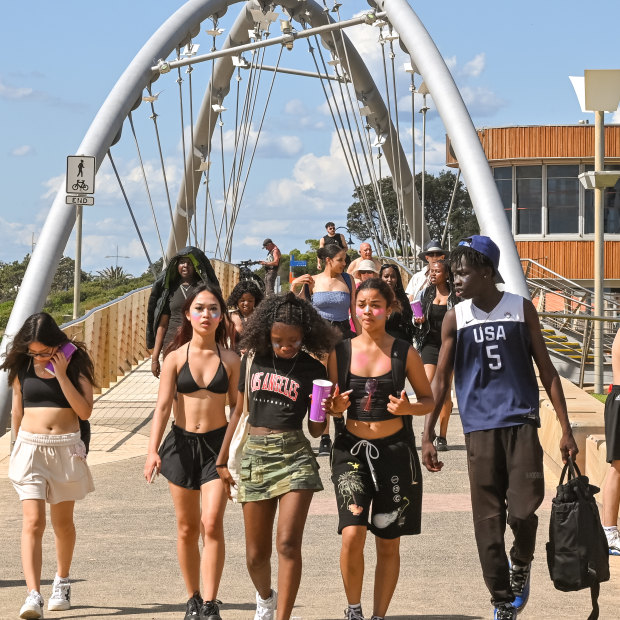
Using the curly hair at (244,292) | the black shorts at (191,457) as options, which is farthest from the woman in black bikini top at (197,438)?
the curly hair at (244,292)

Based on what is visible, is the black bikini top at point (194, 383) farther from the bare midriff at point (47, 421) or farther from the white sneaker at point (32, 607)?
the white sneaker at point (32, 607)

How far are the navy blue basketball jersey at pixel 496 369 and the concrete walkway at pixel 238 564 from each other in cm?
100

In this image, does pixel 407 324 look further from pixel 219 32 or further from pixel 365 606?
pixel 219 32

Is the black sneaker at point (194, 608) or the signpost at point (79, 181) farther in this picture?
the signpost at point (79, 181)

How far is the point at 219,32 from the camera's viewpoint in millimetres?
25328

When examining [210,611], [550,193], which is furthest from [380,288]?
[550,193]

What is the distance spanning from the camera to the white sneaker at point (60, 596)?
7.03 meters

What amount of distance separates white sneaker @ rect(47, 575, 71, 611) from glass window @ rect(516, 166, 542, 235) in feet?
109

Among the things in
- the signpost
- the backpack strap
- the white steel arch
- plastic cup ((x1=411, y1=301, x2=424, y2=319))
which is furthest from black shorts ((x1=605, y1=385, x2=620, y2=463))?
the signpost

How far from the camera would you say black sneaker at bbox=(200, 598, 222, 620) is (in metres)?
6.46

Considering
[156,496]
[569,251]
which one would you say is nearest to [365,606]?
[156,496]

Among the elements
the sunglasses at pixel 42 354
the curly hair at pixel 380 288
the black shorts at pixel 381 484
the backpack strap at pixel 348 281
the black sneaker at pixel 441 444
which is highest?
the backpack strap at pixel 348 281

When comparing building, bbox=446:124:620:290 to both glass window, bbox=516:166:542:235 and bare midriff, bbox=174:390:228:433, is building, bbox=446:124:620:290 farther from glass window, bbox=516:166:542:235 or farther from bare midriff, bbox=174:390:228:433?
bare midriff, bbox=174:390:228:433

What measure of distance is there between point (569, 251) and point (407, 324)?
93.8 ft
